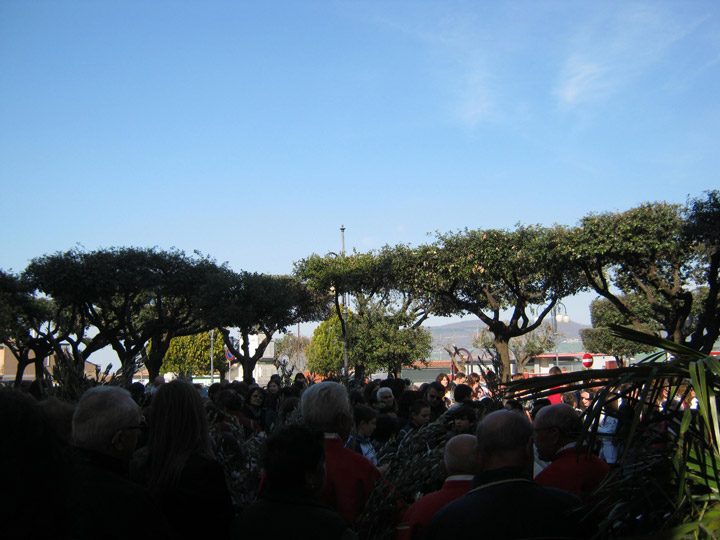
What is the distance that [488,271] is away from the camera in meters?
28.1

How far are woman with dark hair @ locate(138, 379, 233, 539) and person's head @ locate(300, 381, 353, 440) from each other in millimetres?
617

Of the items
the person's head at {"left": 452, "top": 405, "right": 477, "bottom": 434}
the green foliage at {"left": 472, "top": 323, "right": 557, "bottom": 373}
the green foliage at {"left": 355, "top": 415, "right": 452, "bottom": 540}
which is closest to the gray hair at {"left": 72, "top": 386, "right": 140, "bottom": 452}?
the green foliage at {"left": 355, "top": 415, "right": 452, "bottom": 540}

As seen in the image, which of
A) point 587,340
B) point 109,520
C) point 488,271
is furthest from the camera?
point 587,340

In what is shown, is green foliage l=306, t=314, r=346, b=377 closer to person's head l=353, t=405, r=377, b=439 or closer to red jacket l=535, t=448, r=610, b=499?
person's head l=353, t=405, r=377, b=439

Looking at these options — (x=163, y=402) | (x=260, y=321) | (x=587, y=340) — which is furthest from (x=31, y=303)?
(x=587, y=340)

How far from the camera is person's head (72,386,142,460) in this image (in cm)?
277

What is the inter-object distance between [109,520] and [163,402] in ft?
2.60

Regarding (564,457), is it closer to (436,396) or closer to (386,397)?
(436,396)

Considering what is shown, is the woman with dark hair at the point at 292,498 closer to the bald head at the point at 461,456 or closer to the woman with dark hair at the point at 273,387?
the bald head at the point at 461,456

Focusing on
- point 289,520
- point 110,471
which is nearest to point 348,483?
point 289,520

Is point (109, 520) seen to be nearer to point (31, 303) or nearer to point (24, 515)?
point (24, 515)

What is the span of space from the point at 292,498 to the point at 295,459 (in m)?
0.15

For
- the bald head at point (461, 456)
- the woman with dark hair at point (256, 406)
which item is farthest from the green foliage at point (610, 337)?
the bald head at point (461, 456)

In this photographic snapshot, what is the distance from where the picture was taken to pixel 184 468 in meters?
2.97
